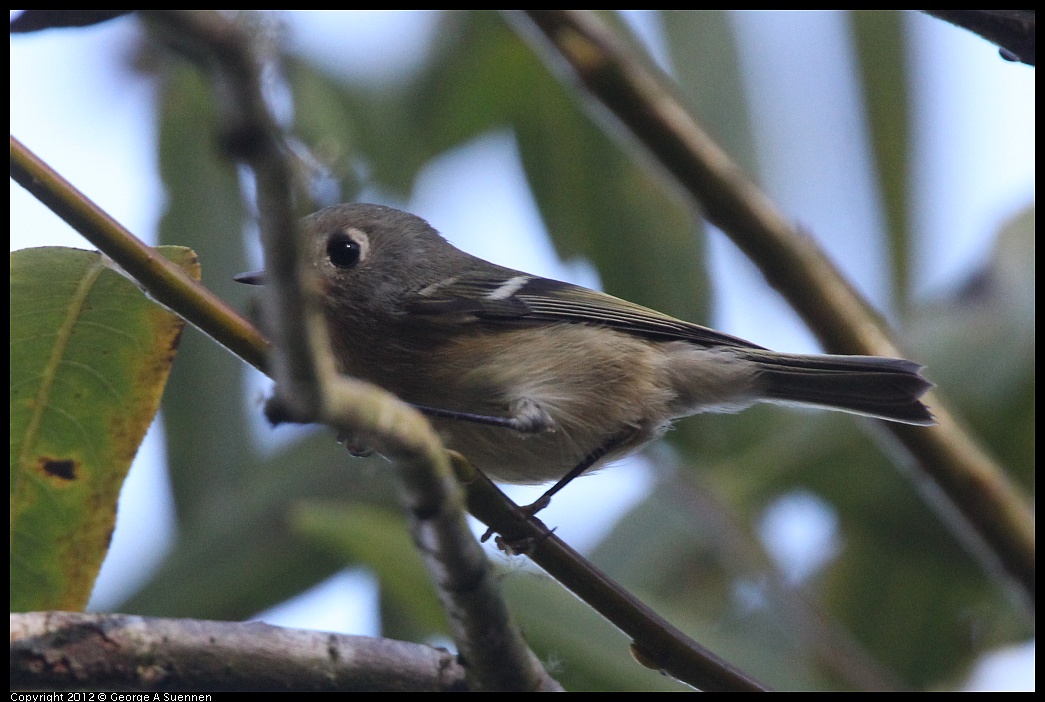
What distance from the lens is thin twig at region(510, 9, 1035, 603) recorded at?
2.39m

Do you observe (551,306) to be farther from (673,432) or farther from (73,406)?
(73,406)

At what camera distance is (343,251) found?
2549 millimetres

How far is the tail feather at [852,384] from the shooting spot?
2.49 metres

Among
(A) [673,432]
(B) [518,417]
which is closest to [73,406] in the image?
(B) [518,417]

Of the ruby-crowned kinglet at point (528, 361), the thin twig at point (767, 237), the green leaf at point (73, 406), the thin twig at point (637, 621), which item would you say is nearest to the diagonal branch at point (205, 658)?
the thin twig at point (637, 621)

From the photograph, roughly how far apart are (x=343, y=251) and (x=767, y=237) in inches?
41.7

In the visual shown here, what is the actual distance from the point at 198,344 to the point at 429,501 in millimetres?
2536

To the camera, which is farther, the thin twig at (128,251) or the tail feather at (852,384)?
the tail feather at (852,384)

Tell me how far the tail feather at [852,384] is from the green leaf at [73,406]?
166 centimetres

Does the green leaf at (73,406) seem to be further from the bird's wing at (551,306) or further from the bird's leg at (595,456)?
the bird's leg at (595,456)

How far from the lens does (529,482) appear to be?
98.2 inches

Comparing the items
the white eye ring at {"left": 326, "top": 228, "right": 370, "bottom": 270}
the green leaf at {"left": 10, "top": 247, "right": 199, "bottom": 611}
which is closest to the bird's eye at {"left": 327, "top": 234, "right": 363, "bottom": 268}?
the white eye ring at {"left": 326, "top": 228, "right": 370, "bottom": 270}

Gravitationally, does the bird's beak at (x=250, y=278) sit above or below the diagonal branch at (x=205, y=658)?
above

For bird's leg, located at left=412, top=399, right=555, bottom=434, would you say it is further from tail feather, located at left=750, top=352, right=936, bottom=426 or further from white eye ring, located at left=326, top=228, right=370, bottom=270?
tail feather, located at left=750, top=352, right=936, bottom=426
